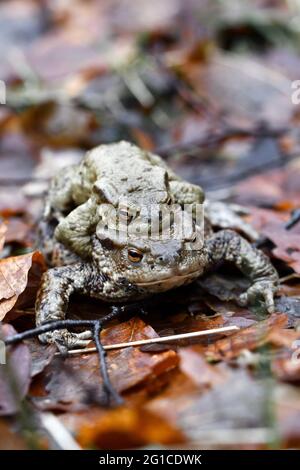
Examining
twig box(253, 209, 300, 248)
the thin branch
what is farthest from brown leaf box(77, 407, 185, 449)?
twig box(253, 209, 300, 248)

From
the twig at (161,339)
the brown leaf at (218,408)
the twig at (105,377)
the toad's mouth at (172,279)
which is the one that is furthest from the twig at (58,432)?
the toad's mouth at (172,279)

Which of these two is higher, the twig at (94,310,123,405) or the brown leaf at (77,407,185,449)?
the twig at (94,310,123,405)

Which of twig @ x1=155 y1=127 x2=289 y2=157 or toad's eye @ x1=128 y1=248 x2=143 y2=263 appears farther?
twig @ x1=155 y1=127 x2=289 y2=157

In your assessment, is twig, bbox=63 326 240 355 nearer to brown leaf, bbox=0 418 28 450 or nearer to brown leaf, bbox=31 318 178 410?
brown leaf, bbox=31 318 178 410

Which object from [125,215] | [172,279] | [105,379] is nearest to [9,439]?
[105,379]

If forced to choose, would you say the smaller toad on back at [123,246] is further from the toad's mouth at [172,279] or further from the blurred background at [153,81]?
the blurred background at [153,81]

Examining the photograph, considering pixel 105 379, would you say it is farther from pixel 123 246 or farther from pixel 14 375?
pixel 123 246

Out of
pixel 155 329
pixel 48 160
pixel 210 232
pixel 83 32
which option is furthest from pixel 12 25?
pixel 155 329
